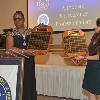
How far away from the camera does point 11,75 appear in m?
2.24

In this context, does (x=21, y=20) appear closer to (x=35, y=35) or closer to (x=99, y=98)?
(x=35, y=35)

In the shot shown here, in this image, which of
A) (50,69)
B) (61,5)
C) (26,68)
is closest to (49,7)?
(61,5)

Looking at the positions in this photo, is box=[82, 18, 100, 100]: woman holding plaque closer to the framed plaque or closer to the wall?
the framed plaque

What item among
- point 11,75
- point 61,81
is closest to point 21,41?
point 11,75

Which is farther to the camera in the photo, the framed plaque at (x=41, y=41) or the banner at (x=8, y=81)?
the framed plaque at (x=41, y=41)

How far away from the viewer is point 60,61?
18.8 feet

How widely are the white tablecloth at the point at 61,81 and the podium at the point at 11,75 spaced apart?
1879mm

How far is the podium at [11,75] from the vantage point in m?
2.19

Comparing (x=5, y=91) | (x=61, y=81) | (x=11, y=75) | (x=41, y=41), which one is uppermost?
(x=41, y=41)

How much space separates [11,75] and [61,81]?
2.05m

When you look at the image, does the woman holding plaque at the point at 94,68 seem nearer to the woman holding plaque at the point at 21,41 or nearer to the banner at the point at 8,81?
the woman holding plaque at the point at 21,41

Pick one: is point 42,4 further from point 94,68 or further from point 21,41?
point 94,68

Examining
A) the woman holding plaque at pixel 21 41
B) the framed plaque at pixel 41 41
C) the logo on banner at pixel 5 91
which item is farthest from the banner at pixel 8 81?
the framed plaque at pixel 41 41

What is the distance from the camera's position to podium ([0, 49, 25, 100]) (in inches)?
86.2
